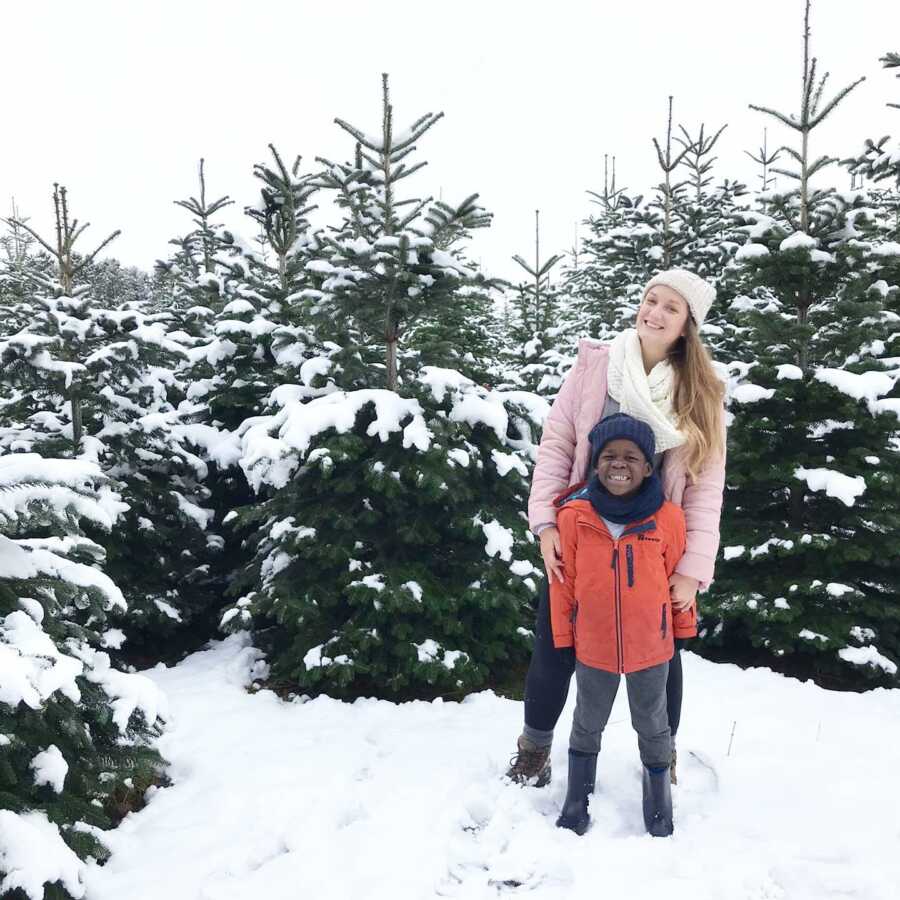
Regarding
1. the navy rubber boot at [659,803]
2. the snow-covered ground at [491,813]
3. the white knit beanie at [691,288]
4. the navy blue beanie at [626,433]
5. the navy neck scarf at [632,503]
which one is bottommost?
the snow-covered ground at [491,813]

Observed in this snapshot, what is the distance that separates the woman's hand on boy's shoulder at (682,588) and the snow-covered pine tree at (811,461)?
348 centimetres

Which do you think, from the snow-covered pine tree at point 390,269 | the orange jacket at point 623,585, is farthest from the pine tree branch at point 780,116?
the orange jacket at point 623,585

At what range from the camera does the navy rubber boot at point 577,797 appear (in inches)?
123

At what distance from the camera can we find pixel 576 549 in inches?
Result: 119

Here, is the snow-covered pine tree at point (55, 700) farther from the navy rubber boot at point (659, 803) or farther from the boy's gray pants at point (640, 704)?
the navy rubber boot at point (659, 803)

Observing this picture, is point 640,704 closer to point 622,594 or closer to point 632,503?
point 622,594

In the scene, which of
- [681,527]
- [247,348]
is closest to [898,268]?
[681,527]

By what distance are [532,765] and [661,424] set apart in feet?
6.29

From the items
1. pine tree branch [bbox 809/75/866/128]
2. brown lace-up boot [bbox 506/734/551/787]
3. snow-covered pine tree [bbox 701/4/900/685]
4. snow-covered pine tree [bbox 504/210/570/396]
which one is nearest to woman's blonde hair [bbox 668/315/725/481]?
brown lace-up boot [bbox 506/734/551/787]

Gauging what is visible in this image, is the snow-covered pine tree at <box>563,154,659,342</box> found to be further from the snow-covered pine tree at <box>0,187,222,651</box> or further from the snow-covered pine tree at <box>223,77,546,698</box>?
the snow-covered pine tree at <box>0,187,222,651</box>

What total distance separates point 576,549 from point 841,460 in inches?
180

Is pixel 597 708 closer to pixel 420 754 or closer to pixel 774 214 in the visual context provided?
pixel 420 754

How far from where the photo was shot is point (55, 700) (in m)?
2.75

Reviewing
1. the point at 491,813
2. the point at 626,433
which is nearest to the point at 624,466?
the point at 626,433
